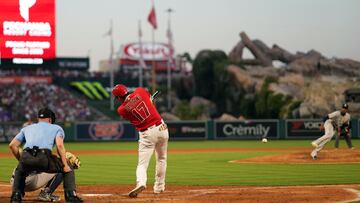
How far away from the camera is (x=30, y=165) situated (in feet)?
34.9

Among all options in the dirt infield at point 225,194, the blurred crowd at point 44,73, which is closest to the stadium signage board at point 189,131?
the dirt infield at point 225,194

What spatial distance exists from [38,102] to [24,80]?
8.95 metres

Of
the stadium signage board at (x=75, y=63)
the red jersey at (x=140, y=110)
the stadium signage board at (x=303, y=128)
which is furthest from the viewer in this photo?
the stadium signage board at (x=75, y=63)

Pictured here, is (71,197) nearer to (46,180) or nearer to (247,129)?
(46,180)

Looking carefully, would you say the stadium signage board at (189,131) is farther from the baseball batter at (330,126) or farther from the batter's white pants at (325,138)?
the batter's white pants at (325,138)

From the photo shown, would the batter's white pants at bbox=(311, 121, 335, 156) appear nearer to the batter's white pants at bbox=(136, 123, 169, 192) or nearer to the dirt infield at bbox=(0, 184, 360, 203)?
the dirt infield at bbox=(0, 184, 360, 203)

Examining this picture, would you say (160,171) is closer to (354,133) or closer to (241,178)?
(241,178)

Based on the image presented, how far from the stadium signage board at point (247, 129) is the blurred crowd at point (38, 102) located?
832 inches

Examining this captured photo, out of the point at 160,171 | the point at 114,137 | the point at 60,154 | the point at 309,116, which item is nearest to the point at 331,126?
the point at 160,171

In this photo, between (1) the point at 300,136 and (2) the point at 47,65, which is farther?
(1) the point at 300,136

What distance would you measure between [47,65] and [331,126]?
21.8m

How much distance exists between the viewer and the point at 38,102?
231 ft

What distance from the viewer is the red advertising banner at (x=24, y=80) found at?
77438mm

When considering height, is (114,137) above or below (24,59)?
below
